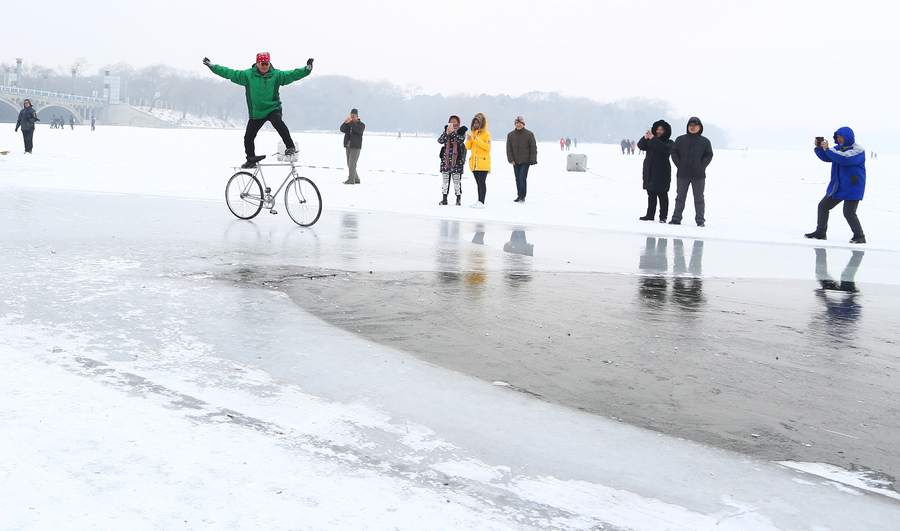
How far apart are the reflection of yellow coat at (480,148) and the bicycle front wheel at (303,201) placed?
5.05 m

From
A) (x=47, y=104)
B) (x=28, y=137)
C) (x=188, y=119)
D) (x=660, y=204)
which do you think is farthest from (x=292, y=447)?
(x=188, y=119)

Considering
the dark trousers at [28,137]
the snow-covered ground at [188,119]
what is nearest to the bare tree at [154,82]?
the snow-covered ground at [188,119]

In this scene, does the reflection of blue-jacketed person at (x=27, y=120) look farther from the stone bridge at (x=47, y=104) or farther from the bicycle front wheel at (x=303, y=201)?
the stone bridge at (x=47, y=104)

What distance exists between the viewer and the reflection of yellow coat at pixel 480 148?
610 inches

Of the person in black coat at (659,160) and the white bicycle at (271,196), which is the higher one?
the person in black coat at (659,160)

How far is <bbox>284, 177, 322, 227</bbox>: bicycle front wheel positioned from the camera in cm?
1103

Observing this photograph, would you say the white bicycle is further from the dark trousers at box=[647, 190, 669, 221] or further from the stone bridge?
the stone bridge

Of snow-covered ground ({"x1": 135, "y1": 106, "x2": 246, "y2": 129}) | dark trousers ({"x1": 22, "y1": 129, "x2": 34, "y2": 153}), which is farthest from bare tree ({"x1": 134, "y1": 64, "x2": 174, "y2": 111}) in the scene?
dark trousers ({"x1": 22, "y1": 129, "x2": 34, "y2": 153})

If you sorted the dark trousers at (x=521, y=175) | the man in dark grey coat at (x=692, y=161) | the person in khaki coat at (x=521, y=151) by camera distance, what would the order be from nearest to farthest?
the man in dark grey coat at (x=692, y=161) → the person in khaki coat at (x=521, y=151) → the dark trousers at (x=521, y=175)

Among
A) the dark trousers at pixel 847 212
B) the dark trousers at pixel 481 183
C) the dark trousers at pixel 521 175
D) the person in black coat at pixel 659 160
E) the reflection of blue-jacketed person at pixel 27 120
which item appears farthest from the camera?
the reflection of blue-jacketed person at pixel 27 120

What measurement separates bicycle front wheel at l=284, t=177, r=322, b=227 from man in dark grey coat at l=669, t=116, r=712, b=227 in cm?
586

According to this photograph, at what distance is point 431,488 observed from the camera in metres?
2.91

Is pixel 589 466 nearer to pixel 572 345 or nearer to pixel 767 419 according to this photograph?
pixel 767 419

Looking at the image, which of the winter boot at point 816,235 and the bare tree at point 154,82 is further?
the bare tree at point 154,82
